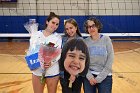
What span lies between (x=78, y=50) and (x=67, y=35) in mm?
1479

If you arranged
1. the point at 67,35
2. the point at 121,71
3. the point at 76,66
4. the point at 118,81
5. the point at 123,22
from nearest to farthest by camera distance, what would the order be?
the point at 76,66, the point at 67,35, the point at 118,81, the point at 121,71, the point at 123,22

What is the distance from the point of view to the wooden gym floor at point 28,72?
5.22 m

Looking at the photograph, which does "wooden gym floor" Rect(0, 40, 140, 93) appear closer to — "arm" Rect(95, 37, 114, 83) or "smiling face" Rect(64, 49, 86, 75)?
"arm" Rect(95, 37, 114, 83)

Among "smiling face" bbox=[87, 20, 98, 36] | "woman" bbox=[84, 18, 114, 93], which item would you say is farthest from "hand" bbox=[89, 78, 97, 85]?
"smiling face" bbox=[87, 20, 98, 36]

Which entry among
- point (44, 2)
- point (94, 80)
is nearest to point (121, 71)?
point (94, 80)

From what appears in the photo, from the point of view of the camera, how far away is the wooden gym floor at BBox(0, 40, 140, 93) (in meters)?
5.22

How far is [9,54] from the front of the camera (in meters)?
9.32

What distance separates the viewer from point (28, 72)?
6613mm

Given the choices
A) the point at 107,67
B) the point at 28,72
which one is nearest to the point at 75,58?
the point at 107,67

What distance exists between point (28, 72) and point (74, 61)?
17.9 ft

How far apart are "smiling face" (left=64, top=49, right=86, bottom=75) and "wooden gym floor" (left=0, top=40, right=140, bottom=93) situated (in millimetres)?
3592

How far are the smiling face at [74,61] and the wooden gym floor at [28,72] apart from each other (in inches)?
141

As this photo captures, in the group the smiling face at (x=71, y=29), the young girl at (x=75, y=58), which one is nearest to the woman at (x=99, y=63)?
the smiling face at (x=71, y=29)

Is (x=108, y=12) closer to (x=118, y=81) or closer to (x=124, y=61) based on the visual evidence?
(x=124, y=61)
